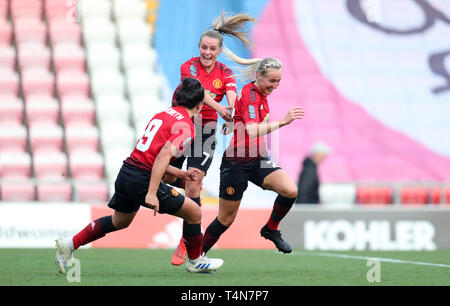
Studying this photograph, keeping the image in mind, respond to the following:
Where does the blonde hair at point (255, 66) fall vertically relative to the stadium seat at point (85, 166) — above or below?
above

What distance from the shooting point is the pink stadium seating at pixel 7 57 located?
1628cm

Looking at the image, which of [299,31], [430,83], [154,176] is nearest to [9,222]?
[154,176]

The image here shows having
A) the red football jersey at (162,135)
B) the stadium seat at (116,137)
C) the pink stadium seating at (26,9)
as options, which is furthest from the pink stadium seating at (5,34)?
the red football jersey at (162,135)

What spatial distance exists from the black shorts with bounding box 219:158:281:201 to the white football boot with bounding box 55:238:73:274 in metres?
1.53

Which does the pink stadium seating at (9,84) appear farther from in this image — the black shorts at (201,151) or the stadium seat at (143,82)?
the black shorts at (201,151)

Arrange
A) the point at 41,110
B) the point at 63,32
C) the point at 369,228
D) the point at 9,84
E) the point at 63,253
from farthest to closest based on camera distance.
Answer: the point at 63,32, the point at 9,84, the point at 41,110, the point at 369,228, the point at 63,253

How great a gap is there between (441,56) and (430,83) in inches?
26.4

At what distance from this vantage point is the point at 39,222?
11.9 m

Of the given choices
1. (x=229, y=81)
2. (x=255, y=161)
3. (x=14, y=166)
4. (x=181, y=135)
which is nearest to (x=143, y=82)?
(x=14, y=166)

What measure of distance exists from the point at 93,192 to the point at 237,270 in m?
5.08

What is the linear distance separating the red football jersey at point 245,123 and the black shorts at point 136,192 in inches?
39.6

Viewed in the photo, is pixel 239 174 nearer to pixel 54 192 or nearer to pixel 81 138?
pixel 54 192

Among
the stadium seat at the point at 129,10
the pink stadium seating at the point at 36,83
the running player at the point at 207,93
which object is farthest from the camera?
the stadium seat at the point at 129,10

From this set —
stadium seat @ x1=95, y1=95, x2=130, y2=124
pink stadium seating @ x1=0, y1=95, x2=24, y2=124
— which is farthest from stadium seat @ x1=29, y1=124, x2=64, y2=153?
stadium seat @ x1=95, y1=95, x2=130, y2=124
